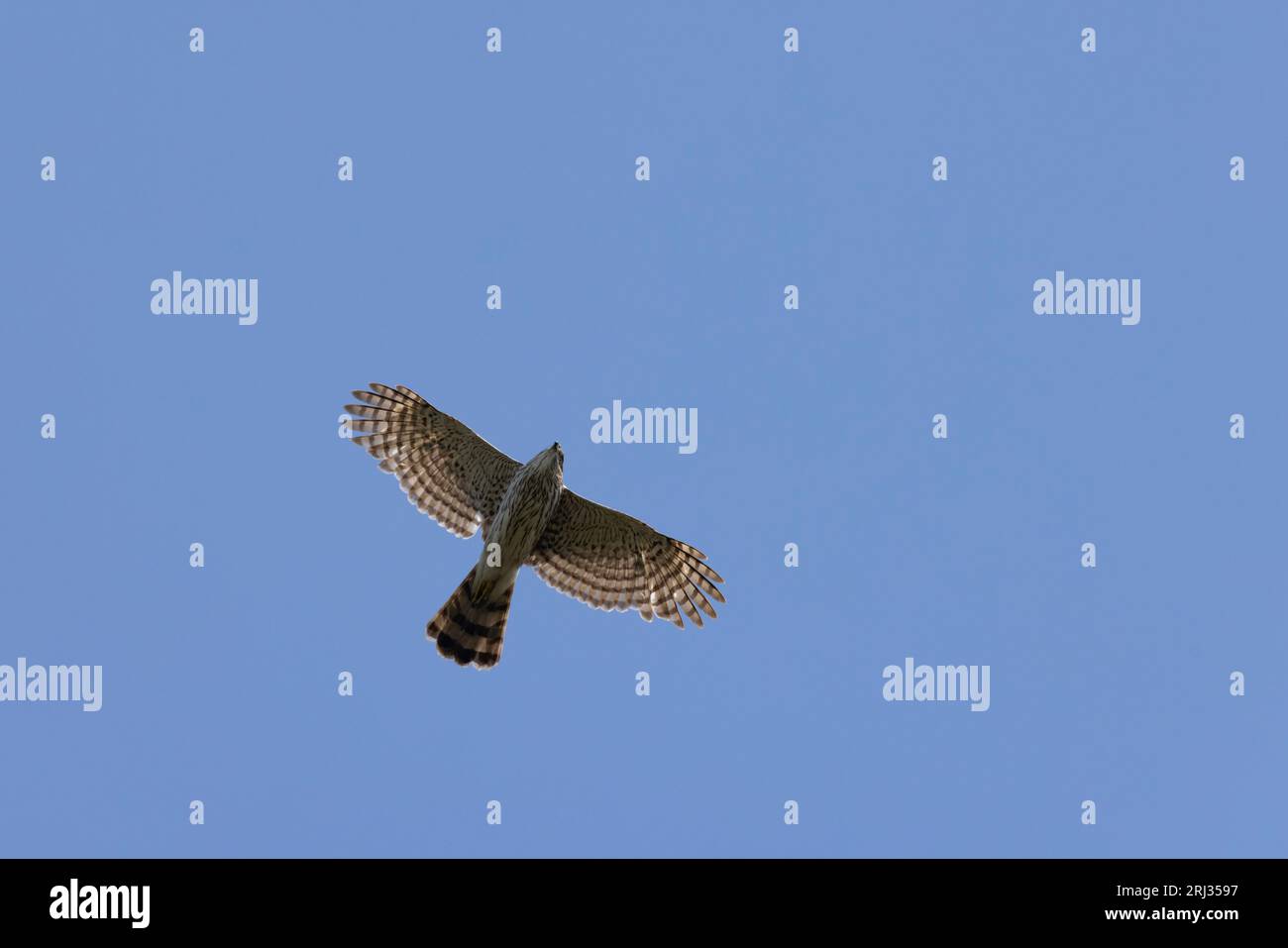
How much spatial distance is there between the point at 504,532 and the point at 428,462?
1.38 m

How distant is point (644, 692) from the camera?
19.4 meters

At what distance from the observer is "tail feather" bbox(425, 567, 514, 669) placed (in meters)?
18.1

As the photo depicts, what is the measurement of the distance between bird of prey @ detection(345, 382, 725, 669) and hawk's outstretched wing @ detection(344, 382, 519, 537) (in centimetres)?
1

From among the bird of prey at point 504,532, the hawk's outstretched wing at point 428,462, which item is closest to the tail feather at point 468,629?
the bird of prey at point 504,532

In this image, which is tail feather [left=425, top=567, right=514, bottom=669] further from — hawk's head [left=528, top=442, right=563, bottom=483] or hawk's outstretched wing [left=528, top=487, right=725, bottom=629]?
hawk's head [left=528, top=442, right=563, bottom=483]

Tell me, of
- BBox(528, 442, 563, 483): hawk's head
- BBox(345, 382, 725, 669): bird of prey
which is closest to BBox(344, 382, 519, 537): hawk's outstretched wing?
BBox(345, 382, 725, 669): bird of prey

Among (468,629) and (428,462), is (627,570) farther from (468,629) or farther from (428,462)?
(428,462)

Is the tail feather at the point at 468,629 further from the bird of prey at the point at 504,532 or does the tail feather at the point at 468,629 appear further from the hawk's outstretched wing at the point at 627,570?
the hawk's outstretched wing at the point at 627,570

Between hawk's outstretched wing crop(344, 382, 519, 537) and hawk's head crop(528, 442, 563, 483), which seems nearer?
hawk's head crop(528, 442, 563, 483)

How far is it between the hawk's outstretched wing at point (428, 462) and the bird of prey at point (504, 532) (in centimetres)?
1

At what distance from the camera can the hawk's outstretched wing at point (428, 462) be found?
18.7 meters

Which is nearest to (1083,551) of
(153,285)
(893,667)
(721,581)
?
(893,667)

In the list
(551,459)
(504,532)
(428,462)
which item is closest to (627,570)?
(504,532)

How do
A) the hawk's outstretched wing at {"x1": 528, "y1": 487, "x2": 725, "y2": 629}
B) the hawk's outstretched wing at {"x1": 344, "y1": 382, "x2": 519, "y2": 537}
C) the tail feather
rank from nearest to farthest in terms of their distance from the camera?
the tail feather → the hawk's outstretched wing at {"x1": 344, "y1": 382, "x2": 519, "y2": 537} → the hawk's outstretched wing at {"x1": 528, "y1": 487, "x2": 725, "y2": 629}
